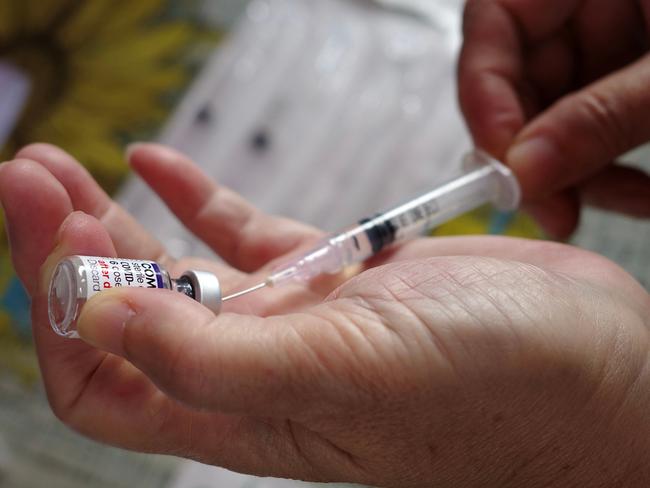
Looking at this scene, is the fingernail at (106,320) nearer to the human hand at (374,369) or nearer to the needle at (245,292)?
the human hand at (374,369)

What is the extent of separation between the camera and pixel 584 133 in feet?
3.35

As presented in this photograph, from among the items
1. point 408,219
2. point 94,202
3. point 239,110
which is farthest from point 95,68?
point 408,219

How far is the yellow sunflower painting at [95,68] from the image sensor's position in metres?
1.62

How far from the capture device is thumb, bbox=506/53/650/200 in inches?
39.2

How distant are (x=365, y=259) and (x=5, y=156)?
3.16 feet

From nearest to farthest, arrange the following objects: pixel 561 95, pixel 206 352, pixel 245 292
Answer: pixel 206 352 → pixel 245 292 → pixel 561 95

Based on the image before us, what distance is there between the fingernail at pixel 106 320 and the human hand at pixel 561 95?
0.67 metres

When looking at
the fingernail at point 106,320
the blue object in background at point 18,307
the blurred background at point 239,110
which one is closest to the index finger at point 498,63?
Answer: the blurred background at point 239,110

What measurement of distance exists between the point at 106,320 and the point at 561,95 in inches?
39.1

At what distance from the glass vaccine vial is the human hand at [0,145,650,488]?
38mm

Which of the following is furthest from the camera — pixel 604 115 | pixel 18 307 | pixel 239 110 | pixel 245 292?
pixel 239 110

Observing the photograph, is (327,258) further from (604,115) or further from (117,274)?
(604,115)

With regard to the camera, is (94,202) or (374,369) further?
(94,202)

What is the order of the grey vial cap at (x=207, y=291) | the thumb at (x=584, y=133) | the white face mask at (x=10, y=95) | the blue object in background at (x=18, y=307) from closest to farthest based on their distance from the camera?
1. the grey vial cap at (x=207, y=291)
2. the thumb at (x=584, y=133)
3. the blue object in background at (x=18, y=307)
4. the white face mask at (x=10, y=95)
